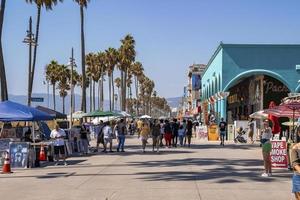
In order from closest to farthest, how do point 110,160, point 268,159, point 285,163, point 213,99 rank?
1. point 268,159
2. point 285,163
3. point 110,160
4. point 213,99

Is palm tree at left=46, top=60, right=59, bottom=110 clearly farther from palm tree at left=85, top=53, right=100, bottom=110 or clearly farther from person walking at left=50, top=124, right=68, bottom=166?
person walking at left=50, top=124, right=68, bottom=166

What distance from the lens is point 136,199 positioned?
39.5ft

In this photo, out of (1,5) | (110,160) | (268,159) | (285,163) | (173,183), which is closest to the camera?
(173,183)

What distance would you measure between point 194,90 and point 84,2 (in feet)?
269

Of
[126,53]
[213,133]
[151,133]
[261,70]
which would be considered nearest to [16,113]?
[151,133]

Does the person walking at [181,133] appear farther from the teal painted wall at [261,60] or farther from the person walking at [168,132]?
the teal painted wall at [261,60]

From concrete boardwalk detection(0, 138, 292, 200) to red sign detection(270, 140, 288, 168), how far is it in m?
0.56

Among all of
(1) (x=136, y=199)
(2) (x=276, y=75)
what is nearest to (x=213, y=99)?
(2) (x=276, y=75)

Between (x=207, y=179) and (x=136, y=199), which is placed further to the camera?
(x=207, y=179)

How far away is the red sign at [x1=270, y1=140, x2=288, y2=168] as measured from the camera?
18516mm

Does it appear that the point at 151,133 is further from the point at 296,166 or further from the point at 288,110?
the point at 296,166

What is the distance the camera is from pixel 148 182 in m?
15.0

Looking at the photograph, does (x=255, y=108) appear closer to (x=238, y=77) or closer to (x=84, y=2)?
(x=238, y=77)

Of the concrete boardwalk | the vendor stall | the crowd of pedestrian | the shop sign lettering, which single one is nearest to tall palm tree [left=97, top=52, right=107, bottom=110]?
the shop sign lettering
